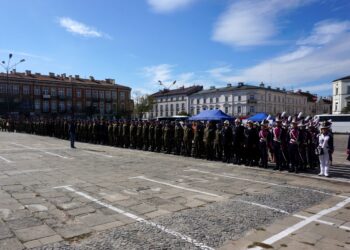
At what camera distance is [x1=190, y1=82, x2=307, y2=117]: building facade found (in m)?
84.3

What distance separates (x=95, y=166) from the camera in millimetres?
11773

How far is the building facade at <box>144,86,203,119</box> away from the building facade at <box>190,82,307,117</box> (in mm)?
2454

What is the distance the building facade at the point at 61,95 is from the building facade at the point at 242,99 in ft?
70.4

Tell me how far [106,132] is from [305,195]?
17293 mm

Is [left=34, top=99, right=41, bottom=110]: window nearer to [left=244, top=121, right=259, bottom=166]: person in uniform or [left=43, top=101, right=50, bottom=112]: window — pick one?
[left=43, top=101, right=50, bottom=112]: window

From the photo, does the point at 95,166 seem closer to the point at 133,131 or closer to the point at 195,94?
the point at 133,131

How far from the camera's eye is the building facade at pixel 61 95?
7138cm

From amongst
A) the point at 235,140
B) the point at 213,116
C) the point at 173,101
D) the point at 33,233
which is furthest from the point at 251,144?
the point at 173,101

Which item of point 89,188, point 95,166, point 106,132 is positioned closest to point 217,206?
point 89,188

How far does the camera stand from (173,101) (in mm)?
101125

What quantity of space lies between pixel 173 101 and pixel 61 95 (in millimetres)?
34771

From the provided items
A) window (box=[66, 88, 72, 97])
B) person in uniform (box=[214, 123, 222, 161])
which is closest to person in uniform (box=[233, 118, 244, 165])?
person in uniform (box=[214, 123, 222, 161])

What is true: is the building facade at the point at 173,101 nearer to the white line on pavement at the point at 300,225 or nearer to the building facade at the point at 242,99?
the building facade at the point at 242,99

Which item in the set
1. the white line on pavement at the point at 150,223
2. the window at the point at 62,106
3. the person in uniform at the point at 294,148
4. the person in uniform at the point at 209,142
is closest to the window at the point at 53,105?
the window at the point at 62,106
